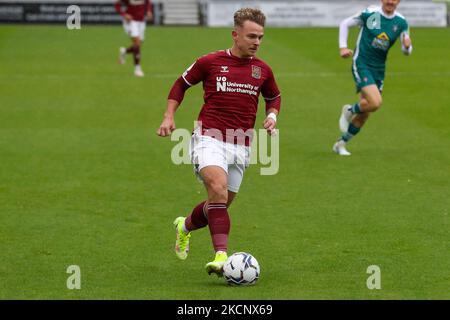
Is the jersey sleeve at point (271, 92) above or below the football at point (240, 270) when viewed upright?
above

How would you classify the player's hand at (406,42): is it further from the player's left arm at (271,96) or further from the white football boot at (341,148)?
the player's left arm at (271,96)

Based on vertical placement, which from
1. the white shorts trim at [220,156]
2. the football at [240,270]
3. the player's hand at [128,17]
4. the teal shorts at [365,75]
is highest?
the player's hand at [128,17]

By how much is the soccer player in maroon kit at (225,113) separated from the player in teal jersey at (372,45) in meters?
6.41

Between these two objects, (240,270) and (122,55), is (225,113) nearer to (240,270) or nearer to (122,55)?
(240,270)

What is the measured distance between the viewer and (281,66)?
98.4 feet

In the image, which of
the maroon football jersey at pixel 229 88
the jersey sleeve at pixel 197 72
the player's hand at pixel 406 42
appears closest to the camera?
the maroon football jersey at pixel 229 88

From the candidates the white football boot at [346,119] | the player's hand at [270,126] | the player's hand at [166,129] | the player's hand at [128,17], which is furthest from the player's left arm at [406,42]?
the player's hand at [128,17]

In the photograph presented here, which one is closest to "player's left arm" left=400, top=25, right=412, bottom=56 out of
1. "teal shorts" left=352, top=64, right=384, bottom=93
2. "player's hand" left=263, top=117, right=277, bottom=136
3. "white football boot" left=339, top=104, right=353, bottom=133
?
"teal shorts" left=352, top=64, right=384, bottom=93

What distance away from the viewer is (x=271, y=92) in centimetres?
1045

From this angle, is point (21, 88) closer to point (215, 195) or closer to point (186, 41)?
point (186, 41)

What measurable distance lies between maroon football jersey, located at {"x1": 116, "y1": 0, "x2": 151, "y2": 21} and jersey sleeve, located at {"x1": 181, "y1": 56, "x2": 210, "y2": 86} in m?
18.8

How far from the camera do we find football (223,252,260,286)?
31.0 ft

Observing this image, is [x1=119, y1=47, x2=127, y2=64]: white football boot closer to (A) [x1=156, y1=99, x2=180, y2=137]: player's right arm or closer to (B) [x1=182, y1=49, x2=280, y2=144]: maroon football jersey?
(B) [x1=182, y1=49, x2=280, y2=144]: maroon football jersey

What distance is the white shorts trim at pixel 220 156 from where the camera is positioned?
32.6ft
